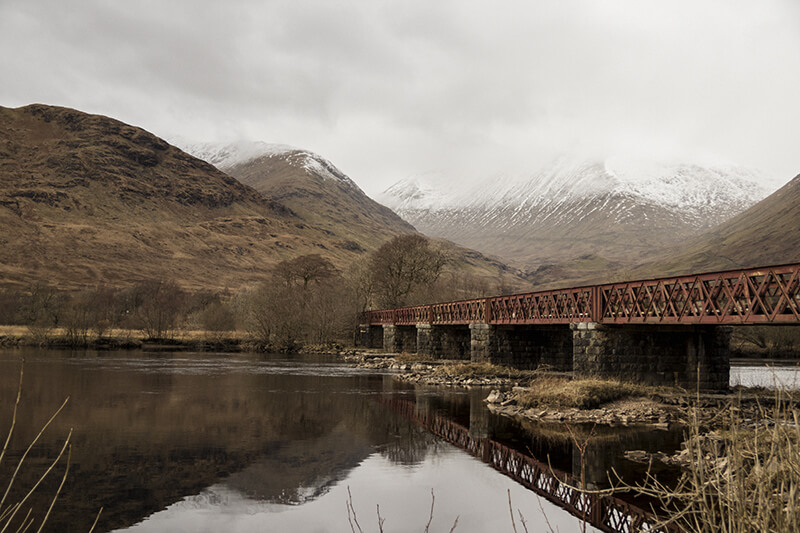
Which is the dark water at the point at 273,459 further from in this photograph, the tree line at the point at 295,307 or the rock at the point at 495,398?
the tree line at the point at 295,307

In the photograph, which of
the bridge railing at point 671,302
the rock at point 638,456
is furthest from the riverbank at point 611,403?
the rock at point 638,456

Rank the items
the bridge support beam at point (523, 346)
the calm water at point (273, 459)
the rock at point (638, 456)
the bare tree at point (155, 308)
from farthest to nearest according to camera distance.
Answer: the bare tree at point (155, 308)
the bridge support beam at point (523, 346)
the rock at point (638, 456)
the calm water at point (273, 459)

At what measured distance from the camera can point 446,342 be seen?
5391 centimetres

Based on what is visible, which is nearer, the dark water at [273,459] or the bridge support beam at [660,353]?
the dark water at [273,459]

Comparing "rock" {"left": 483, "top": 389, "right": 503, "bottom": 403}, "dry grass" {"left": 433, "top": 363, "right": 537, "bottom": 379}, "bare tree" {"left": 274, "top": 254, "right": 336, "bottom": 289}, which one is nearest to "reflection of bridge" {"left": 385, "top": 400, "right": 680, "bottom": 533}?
"rock" {"left": 483, "top": 389, "right": 503, "bottom": 403}

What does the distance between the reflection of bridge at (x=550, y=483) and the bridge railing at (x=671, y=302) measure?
33.5 feet

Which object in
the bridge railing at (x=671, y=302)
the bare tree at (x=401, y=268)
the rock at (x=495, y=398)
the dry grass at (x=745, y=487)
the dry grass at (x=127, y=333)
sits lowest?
the rock at (x=495, y=398)

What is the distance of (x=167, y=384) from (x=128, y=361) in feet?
63.6

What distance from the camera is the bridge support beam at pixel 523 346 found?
139ft

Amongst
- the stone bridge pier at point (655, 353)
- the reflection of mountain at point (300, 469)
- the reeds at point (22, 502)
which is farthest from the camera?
the stone bridge pier at point (655, 353)

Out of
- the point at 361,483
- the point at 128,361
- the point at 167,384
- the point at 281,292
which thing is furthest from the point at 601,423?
the point at 281,292

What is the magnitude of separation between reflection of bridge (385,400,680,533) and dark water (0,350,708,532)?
1.38 feet

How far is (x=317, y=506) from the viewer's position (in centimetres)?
1262

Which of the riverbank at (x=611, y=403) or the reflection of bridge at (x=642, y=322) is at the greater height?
the reflection of bridge at (x=642, y=322)
